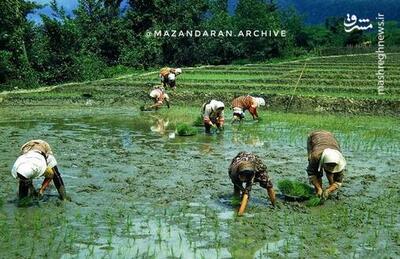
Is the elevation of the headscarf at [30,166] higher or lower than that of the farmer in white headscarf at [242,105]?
lower

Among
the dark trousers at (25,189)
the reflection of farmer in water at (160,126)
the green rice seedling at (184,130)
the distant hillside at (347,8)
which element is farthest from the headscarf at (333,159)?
the distant hillside at (347,8)

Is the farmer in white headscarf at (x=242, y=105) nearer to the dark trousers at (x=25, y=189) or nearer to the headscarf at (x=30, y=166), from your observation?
the dark trousers at (x=25, y=189)

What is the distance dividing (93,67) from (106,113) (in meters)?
9.41

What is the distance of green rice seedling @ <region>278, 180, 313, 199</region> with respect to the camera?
6.75m

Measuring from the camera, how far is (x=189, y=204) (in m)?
6.74

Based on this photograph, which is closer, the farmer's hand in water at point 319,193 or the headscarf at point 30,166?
the headscarf at point 30,166

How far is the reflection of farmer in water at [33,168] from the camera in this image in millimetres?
6066

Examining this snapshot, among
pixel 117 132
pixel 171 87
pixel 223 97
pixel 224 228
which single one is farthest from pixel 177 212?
pixel 171 87

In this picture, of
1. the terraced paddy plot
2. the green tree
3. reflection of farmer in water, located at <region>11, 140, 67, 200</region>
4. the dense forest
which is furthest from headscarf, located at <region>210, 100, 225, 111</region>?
the dense forest

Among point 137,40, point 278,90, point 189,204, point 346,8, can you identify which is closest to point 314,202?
point 189,204

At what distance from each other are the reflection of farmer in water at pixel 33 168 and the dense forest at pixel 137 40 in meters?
A: 16.7

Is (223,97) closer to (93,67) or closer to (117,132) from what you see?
(117,132)

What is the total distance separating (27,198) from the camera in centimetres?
654

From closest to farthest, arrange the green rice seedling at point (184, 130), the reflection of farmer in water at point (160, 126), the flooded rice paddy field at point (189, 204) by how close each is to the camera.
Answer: the flooded rice paddy field at point (189, 204) < the green rice seedling at point (184, 130) < the reflection of farmer in water at point (160, 126)
